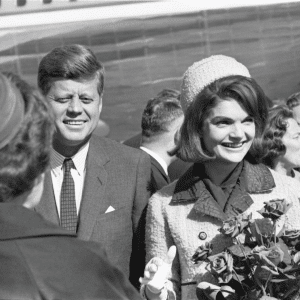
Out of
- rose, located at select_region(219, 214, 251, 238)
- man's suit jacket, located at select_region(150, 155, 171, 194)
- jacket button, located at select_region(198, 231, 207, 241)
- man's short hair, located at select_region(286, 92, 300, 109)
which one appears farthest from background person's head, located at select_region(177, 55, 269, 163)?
man's short hair, located at select_region(286, 92, 300, 109)

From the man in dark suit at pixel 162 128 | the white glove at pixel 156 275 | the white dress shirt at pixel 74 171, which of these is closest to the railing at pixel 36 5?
the man in dark suit at pixel 162 128

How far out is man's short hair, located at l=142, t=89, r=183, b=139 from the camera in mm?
5617

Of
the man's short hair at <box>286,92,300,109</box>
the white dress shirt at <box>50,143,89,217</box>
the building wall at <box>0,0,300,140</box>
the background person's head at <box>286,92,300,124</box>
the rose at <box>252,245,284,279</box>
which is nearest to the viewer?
the rose at <box>252,245,284,279</box>

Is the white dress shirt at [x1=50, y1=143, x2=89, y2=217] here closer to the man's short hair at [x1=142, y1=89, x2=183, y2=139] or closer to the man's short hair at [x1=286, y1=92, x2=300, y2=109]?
the man's short hair at [x1=142, y1=89, x2=183, y2=139]

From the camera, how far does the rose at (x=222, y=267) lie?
3.14 metres

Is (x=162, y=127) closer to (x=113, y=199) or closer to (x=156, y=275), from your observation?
(x=113, y=199)

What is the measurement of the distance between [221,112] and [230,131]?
0.29ft

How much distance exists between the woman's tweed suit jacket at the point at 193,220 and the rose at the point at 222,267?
268 mm

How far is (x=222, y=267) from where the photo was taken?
3148 millimetres

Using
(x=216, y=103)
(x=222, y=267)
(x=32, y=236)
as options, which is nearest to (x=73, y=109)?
(x=216, y=103)

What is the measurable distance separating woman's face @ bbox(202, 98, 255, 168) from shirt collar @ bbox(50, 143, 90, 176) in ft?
2.10

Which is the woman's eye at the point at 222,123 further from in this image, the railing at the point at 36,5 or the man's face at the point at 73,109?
the railing at the point at 36,5

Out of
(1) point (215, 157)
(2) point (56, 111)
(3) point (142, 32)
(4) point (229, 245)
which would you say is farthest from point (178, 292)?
(3) point (142, 32)

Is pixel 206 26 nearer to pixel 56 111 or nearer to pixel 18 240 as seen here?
pixel 56 111
